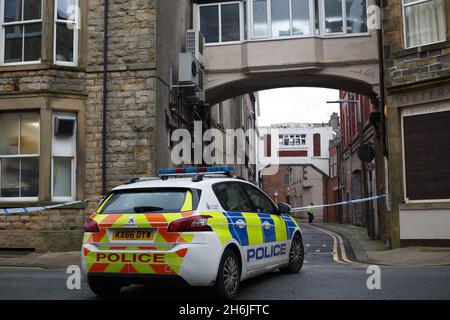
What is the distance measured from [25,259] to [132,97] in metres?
5.01

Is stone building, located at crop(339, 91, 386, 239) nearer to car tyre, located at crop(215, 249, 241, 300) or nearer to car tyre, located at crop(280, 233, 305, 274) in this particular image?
car tyre, located at crop(280, 233, 305, 274)

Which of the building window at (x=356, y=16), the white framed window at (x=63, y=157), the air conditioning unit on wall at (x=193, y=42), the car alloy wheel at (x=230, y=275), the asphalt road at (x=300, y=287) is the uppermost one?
the building window at (x=356, y=16)

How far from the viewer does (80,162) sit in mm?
14523

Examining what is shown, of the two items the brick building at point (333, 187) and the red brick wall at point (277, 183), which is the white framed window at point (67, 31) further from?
the red brick wall at point (277, 183)

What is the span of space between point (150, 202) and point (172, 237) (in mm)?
636

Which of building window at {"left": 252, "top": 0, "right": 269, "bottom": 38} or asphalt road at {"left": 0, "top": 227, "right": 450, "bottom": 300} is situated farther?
building window at {"left": 252, "top": 0, "right": 269, "bottom": 38}

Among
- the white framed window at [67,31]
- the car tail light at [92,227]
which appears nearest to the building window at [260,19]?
the white framed window at [67,31]

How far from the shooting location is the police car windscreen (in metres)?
6.64

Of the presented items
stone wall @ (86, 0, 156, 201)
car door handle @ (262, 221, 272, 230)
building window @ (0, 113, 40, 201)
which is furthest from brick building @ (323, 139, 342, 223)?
car door handle @ (262, 221, 272, 230)

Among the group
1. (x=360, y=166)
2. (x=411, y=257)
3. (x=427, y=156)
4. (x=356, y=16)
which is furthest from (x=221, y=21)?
(x=360, y=166)

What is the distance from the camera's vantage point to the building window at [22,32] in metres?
14.8

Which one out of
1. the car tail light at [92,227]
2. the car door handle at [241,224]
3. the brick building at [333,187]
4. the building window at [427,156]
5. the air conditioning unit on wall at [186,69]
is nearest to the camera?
the car tail light at [92,227]

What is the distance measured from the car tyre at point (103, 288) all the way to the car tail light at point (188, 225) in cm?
115

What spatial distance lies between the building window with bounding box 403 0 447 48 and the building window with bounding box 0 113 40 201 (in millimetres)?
10281
